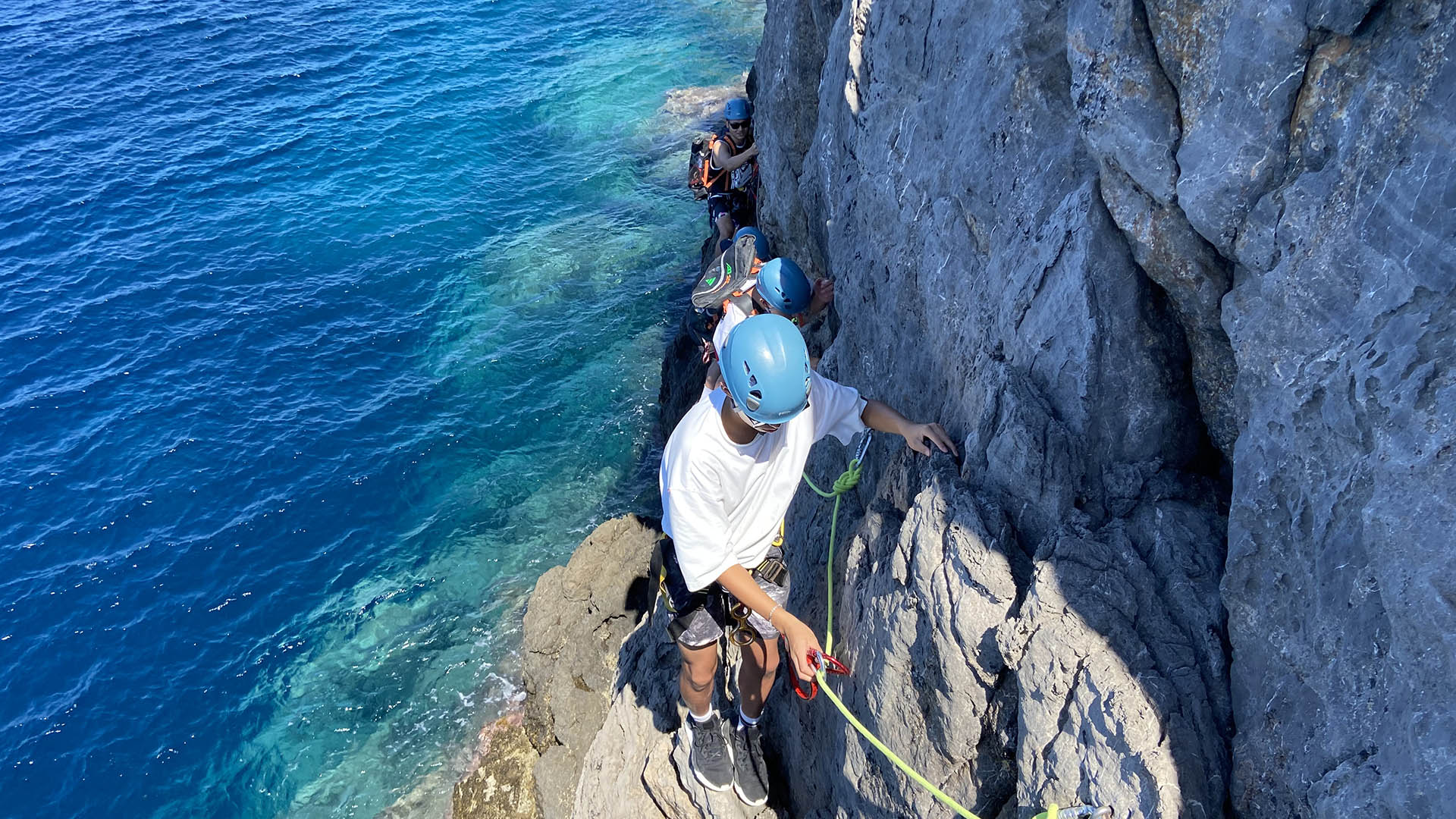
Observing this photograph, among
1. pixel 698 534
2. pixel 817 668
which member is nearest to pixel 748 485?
pixel 698 534

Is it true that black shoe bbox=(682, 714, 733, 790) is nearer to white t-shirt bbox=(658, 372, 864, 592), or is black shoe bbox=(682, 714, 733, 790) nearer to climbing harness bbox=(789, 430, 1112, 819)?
climbing harness bbox=(789, 430, 1112, 819)

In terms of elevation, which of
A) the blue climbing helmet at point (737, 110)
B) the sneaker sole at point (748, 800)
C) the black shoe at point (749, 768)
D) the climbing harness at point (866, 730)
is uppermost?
the climbing harness at point (866, 730)

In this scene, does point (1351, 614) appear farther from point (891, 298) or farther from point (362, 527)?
point (362, 527)

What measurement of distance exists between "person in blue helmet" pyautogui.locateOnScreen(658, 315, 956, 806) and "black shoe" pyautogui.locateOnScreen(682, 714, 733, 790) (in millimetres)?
601

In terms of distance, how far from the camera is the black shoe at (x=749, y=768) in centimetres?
789

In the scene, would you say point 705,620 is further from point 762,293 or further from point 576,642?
point 576,642

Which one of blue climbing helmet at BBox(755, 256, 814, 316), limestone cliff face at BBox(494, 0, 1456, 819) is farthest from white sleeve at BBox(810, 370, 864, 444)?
blue climbing helmet at BBox(755, 256, 814, 316)

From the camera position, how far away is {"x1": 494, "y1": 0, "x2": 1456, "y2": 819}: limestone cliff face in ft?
11.5

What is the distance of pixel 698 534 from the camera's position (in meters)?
5.45

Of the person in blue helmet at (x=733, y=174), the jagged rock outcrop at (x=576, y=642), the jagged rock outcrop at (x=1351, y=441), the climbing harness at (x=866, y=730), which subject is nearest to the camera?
the jagged rock outcrop at (x=1351, y=441)

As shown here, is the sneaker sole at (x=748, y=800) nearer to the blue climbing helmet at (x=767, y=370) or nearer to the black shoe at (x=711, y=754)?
the black shoe at (x=711, y=754)

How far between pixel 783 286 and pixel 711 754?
451 centimetres

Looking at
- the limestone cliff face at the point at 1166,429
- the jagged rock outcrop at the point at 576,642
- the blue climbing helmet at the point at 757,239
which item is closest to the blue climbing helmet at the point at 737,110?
→ the blue climbing helmet at the point at 757,239

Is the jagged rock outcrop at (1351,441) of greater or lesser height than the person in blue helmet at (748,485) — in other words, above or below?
above
